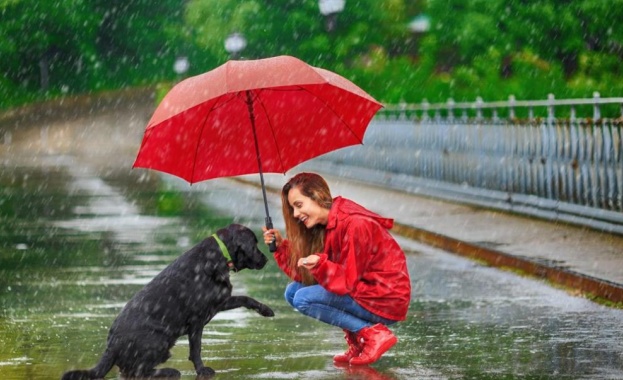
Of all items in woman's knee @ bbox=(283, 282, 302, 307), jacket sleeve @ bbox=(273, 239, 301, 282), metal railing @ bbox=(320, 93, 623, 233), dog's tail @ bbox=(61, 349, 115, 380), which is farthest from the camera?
metal railing @ bbox=(320, 93, 623, 233)

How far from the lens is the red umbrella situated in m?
8.27

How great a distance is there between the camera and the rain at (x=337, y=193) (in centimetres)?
877

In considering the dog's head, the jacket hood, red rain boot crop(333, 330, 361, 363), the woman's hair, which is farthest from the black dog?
red rain boot crop(333, 330, 361, 363)

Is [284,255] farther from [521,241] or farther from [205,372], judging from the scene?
[521,241]

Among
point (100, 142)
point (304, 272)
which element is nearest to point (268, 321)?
point (304, 272)

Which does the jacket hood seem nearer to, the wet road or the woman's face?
the woman's face

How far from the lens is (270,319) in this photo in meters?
10.5

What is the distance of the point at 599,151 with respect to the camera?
15625 millimetres

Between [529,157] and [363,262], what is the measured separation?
10.6 metres

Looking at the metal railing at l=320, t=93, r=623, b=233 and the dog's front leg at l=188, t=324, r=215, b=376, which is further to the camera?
the metal railing at l=320, t=93, r=623, b=233

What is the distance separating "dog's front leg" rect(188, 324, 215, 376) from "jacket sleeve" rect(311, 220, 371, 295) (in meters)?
0.72

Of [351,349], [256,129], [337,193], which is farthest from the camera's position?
[337,193]

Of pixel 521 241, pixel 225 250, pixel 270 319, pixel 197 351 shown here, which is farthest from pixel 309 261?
pixel 521 241

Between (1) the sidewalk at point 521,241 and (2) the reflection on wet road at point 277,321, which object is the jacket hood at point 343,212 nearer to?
(2) the reflection on wet road at point 277,321
